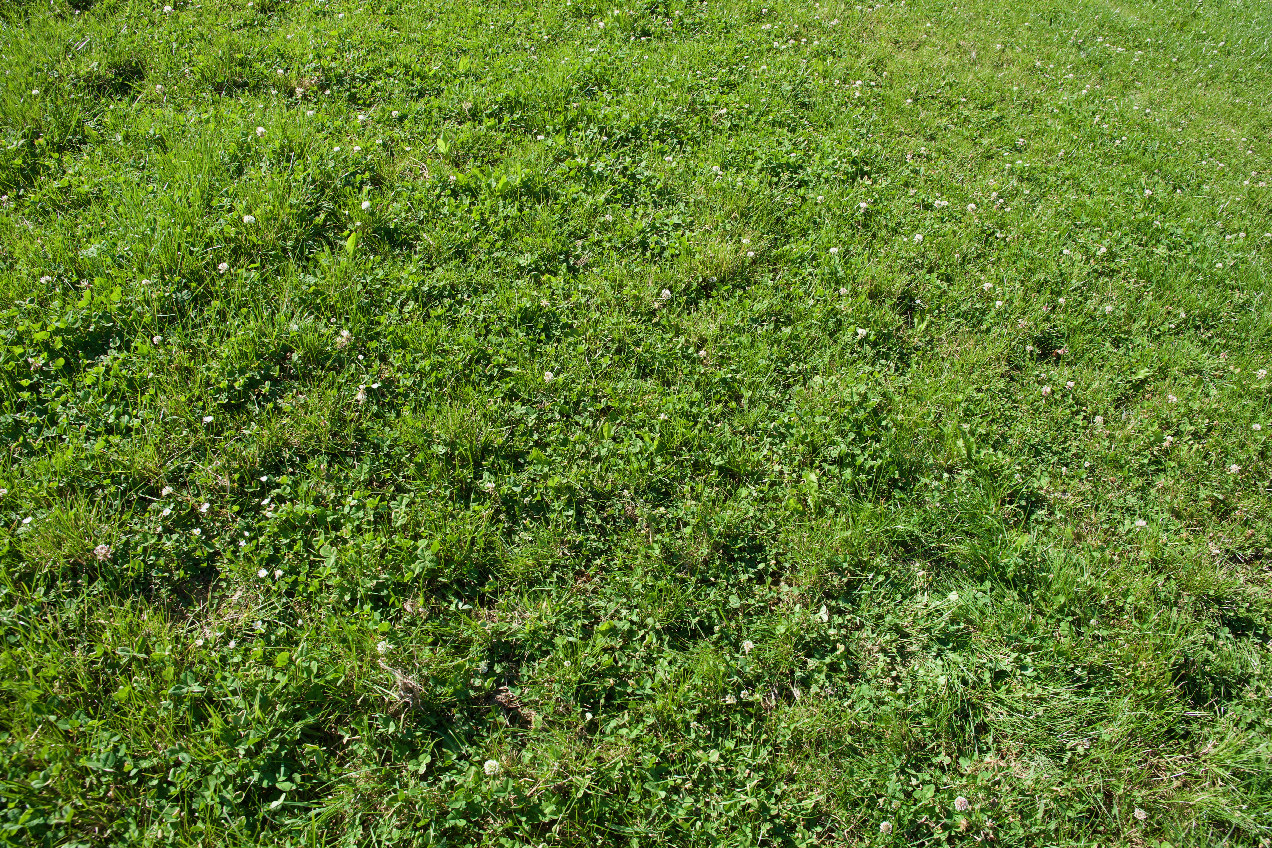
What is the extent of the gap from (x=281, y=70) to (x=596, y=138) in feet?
8.92

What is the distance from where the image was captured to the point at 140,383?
3715mm

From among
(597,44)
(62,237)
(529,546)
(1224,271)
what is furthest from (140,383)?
(1224,271)

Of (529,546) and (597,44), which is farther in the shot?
(597,44)

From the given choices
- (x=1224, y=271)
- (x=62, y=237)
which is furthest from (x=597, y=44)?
(x=1224, y=271)

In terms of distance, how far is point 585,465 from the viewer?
3785 mm

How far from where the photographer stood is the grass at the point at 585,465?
2797mm

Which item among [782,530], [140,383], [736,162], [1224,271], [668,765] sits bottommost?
[668,765]

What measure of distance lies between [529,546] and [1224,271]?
19.8 ft

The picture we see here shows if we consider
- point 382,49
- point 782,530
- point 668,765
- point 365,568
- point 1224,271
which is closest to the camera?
point 668,765

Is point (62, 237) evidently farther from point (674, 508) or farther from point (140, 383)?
point (674, 508)

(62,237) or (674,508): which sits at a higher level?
(62,237)

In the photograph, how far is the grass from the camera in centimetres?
280

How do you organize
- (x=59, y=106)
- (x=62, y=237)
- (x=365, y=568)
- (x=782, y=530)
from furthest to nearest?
1. (x=59, y=106)
2. (x=62, y=237)
3. (x=782, y=530)
4. (x=365, y=568)

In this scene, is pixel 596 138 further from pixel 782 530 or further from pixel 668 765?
pixel 668 765
